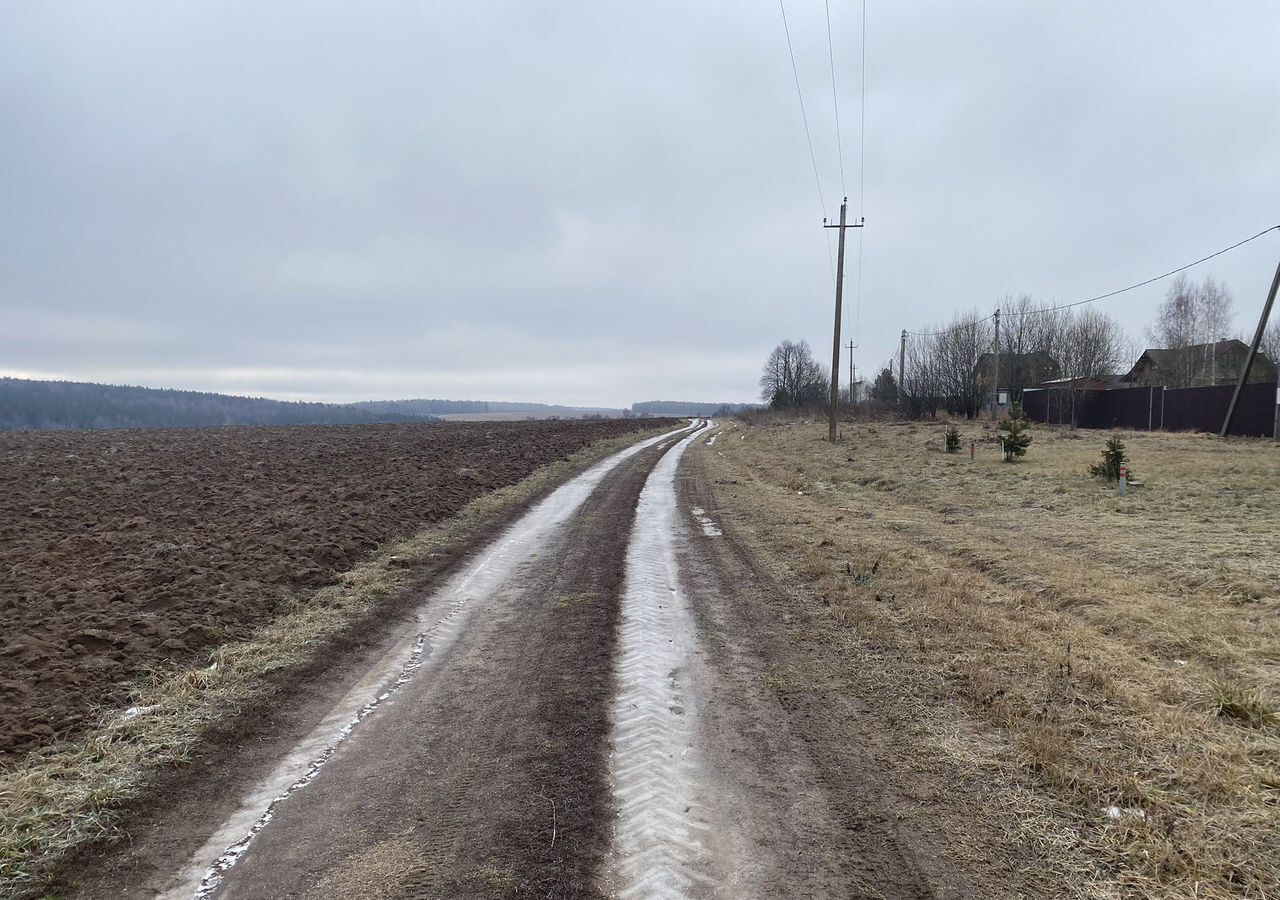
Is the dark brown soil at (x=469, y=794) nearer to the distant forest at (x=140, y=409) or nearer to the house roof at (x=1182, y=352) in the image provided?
the house roof at (x=1182, y=352)

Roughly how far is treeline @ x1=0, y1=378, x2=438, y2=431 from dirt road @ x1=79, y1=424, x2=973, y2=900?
3363 inches

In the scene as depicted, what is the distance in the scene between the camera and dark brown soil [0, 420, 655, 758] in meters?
4.77

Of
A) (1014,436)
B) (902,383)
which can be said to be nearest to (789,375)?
(902,383)

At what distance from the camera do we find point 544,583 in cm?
755

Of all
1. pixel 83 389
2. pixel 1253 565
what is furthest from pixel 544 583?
pixel 83 389

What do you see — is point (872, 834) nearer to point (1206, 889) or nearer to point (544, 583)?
point (1206, 889)

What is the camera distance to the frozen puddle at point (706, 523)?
34.2 feet

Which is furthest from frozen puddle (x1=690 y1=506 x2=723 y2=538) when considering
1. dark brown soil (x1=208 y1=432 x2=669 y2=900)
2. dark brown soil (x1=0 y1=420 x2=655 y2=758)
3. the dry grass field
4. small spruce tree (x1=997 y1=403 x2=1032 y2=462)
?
small spruce tree (x1=997 y1=403 x2=1032 y2=462)

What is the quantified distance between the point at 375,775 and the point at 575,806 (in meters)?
1.14

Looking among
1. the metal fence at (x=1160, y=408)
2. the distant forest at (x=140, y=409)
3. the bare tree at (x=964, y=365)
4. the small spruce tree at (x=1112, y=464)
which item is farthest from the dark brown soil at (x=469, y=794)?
the distant forest at (x=140, y=409)

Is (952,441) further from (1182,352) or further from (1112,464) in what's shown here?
(1182,352)

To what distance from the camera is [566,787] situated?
3.37m

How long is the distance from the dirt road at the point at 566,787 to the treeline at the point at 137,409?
280 ft

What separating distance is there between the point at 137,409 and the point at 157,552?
4784 inches
